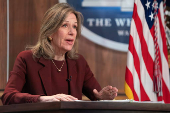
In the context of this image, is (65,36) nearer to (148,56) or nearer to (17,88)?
(17,88)

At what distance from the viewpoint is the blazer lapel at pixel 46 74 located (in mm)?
2061

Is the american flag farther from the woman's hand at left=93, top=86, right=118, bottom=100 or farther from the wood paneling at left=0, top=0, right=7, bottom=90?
the wood paneling at left=0, top=0, right=7, bottom=90

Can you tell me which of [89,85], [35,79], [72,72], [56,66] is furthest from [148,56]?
[35,79]

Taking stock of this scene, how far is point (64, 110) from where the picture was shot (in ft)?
4.24

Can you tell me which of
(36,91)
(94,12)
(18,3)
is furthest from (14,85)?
(94,12)

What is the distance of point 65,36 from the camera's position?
2191 mm

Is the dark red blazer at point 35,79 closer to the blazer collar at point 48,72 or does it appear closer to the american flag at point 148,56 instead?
the blazer collar at point 48,72

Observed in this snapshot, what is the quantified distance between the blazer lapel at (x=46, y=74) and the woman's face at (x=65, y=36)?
154mm

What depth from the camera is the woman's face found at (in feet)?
7.18

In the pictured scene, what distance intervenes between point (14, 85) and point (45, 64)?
301 millimetres

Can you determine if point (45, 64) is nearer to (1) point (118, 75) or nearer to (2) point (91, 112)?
(2) point (91, 112)

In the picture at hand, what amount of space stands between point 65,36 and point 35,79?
40 centimetres

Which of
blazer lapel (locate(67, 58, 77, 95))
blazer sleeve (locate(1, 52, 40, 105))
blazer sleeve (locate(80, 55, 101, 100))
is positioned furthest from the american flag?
blazer sleeve (locate(1, 52, 40, 105))

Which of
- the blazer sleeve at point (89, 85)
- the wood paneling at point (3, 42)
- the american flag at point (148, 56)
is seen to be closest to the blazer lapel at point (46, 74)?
the blazer sleeve at point (89, 85)
